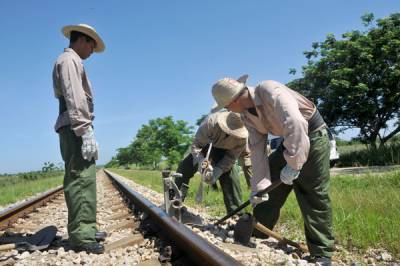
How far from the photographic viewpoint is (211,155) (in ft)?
18.4

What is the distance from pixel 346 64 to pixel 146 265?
2119cm

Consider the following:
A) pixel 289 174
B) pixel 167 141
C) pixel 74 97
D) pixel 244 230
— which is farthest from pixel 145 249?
pixel 167 141

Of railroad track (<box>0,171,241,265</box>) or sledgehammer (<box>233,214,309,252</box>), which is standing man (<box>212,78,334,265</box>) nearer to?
sledgehammer (<box>233,214,309,252</box>)

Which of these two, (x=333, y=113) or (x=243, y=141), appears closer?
(x=243, y=141)

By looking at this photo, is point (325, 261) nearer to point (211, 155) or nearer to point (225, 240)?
point (225, 240)

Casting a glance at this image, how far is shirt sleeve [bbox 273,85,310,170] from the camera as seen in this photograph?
324cm

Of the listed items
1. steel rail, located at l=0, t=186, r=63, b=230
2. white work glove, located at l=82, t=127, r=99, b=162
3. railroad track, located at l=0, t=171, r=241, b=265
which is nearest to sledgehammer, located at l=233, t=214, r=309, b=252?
railroad track, located at l=0, t=171, r=241, b=265

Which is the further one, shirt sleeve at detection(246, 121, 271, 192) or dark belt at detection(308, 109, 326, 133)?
shirt sleeve at detection(246, 121, 271, 192)

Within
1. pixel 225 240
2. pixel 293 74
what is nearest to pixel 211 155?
pixel 225 240

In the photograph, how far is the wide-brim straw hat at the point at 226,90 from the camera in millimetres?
3820

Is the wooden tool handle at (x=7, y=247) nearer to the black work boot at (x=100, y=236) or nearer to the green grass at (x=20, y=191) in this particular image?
the black work boot at (x=100, y=236)

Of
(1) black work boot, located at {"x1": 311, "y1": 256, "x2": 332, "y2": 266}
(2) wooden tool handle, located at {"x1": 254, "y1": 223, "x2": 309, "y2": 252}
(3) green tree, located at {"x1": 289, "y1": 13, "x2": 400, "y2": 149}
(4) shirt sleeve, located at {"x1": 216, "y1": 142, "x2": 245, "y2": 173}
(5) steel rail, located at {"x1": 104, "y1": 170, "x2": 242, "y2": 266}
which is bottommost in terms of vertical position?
(1) black work boot, located at {"x1": 311, "y1": 256, "x2": 332, "y2": 266}

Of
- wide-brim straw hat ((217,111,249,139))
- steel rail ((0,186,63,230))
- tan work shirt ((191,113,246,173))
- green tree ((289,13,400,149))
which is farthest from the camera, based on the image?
green tree ((289,13,400,149))

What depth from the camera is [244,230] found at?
415 cm
